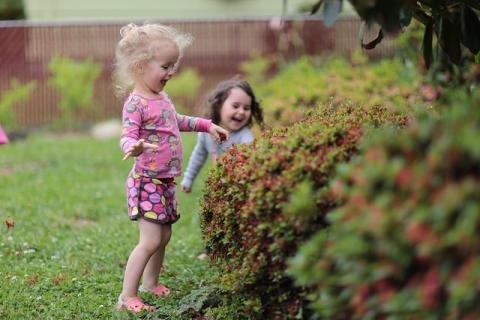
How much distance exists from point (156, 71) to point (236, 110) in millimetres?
1345

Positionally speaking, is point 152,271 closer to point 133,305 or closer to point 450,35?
point 133,305

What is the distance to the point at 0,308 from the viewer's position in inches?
168

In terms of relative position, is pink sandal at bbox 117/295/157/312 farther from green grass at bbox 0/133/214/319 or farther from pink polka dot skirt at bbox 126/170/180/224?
pink polka dot skirt at bbox 126/170/180/224

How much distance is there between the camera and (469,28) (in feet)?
13.0

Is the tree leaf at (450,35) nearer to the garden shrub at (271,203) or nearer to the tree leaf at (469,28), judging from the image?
the tree leaf at (469,28)

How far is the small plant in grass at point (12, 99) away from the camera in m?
12.9

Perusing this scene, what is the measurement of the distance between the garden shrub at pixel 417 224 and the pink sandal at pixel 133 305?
1.99 meters

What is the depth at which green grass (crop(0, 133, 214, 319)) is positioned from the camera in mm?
4480

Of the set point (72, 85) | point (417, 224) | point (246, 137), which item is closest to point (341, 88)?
point (246, 137)

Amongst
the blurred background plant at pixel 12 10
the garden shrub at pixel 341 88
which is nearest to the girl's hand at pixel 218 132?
the garden shrub at pixel 341 88

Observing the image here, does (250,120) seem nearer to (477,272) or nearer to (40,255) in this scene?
(40,255)

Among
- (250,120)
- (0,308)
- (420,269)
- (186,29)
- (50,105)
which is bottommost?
(0,308)

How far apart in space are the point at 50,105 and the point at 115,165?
4775mm

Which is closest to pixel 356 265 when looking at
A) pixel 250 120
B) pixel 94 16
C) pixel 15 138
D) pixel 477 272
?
pixel 477 272
